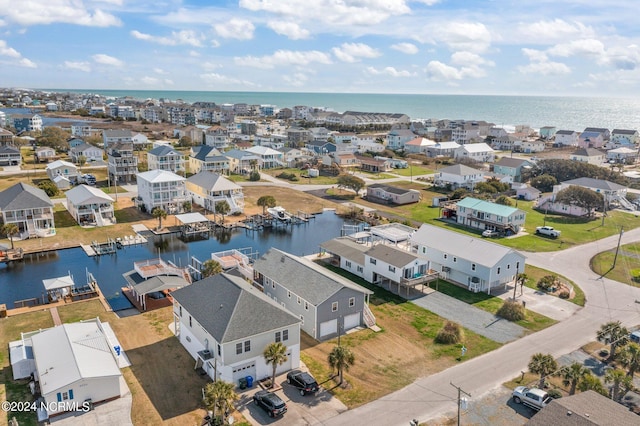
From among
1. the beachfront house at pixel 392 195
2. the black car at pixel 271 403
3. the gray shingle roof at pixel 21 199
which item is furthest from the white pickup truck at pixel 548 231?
the gray shingle roof at pixel 21 199

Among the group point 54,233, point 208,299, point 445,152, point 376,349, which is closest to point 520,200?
point 445,152

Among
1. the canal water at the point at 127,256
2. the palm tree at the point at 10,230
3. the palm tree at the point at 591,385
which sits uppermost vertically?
the palm tree at the point at 10,230

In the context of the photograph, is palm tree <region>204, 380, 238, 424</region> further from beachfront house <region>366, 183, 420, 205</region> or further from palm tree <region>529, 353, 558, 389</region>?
beachfront house <region>366, 183, 420, 205</region>

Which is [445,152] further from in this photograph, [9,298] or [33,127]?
[33,127]

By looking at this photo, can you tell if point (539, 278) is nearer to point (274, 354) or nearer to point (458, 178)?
point (274, 354)

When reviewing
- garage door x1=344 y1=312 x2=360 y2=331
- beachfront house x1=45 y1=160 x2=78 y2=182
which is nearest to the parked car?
garage door x1=344 y1=312 x2=360 y2=331

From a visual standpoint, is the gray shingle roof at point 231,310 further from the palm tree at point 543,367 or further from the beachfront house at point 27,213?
the beachfront house at point 27,213
